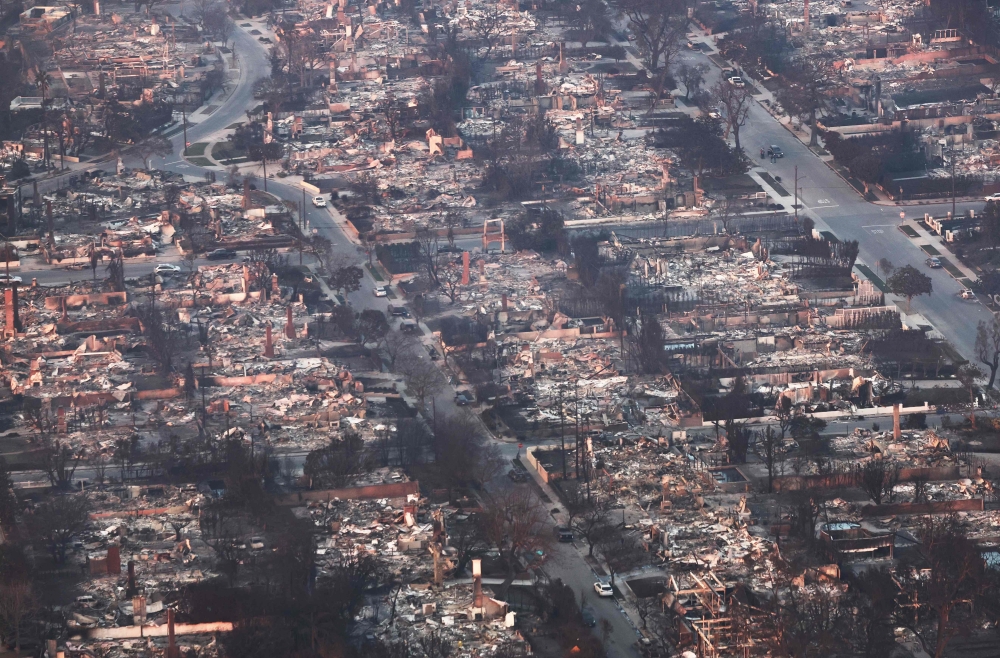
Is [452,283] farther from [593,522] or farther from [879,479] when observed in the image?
[879,479]

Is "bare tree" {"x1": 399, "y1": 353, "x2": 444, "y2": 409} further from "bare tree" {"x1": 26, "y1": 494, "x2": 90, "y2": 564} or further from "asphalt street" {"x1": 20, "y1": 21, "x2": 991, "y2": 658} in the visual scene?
"bare tree" {"x1": 26, "y1": 494, "x2": 90, "y2": 564}

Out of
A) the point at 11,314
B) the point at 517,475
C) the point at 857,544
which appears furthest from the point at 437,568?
the point at 11,314

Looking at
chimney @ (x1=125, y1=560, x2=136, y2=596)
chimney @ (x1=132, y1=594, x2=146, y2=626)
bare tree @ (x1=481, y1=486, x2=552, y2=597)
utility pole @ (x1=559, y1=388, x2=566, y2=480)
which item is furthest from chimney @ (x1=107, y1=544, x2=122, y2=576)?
utility pole @ (x1=559, y1=388, x2=566, y2=480)

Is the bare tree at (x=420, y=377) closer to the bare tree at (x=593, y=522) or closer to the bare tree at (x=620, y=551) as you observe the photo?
the bare tree at (x=593, y=522)

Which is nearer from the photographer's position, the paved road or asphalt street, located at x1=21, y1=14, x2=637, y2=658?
asphalt street, located at x1=21, y1=14, x2=637, y2=658

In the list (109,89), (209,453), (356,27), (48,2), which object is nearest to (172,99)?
(109,89)
